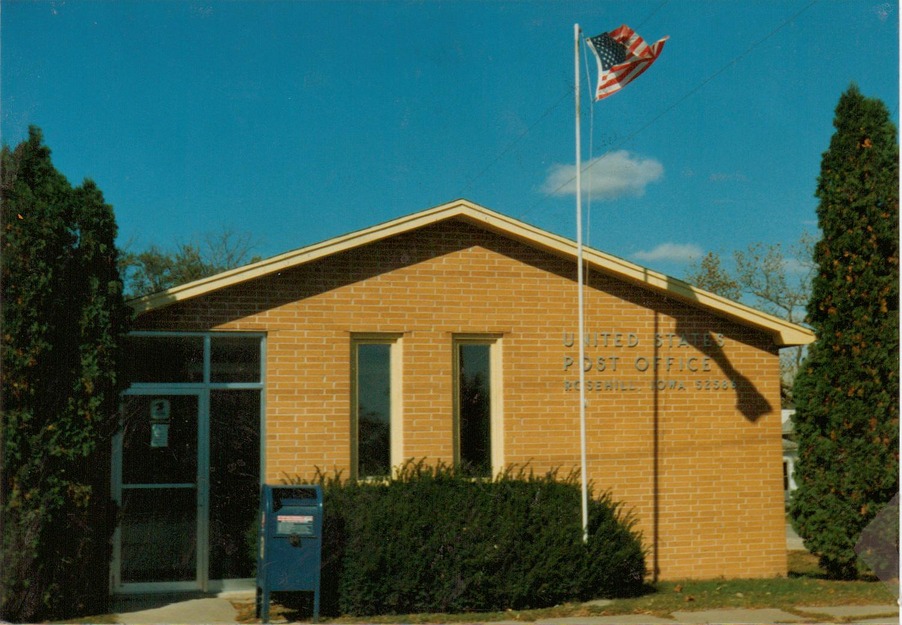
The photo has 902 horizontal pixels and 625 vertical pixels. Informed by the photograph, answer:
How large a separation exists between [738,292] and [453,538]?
3123 centimetres

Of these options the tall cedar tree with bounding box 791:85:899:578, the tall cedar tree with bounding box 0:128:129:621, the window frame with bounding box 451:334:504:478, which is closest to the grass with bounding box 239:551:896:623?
the tall cedar tree with bounding box 791:85:899:578

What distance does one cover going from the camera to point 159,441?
38.8ft

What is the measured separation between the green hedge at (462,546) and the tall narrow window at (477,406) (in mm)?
911

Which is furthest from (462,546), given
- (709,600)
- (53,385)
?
(53,385)

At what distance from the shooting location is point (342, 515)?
1086 cm

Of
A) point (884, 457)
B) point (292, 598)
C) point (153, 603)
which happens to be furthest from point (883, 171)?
point (153, 603)

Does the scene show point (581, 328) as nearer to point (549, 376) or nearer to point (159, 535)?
point (549, 376)

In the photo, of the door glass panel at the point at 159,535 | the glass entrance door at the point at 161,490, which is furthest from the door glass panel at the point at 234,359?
the door glass panel at the point at 159,535

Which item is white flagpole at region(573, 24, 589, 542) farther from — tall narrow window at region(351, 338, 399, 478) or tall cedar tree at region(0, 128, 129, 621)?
tall cedar tree at region(0, 128, 129, 621)

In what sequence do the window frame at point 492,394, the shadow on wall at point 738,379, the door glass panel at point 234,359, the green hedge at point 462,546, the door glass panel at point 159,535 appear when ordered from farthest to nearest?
the shadow on wall at point 738,379 → the window frame at point 492,394 → the door glass panel at point 234,359 → the door glass panel at point 159,535 → the green hedge at point 462,546

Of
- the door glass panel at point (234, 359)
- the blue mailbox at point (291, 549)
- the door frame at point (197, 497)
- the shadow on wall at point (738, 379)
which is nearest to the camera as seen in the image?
the blue mailbox at point (291, 549)

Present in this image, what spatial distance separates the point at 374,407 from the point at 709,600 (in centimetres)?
444

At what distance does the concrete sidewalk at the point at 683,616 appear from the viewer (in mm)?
10086

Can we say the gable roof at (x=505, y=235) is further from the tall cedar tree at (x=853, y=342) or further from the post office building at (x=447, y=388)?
the tall cedar tree at (x=853, y=342)
